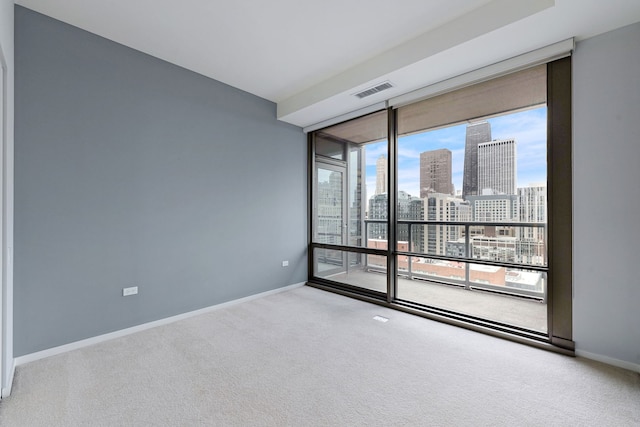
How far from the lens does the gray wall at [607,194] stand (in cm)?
219

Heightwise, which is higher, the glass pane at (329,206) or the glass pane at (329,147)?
the glass pane at (329,147)

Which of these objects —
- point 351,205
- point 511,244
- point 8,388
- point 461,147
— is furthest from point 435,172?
point 8,388

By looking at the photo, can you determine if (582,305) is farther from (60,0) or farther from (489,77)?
(60,0)

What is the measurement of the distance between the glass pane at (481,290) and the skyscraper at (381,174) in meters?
1.04

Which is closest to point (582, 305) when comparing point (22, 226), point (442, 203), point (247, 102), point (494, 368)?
point (494, 368)

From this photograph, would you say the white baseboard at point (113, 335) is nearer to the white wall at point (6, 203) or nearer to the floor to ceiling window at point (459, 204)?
the white wall at point (6, 203)

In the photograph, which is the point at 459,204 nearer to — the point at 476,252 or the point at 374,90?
the point at 476,252

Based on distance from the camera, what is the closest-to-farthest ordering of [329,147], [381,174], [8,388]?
[8,388], [381,174], [329,147]

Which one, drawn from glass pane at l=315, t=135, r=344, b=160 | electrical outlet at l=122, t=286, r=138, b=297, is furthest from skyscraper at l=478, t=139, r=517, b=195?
electrical outlet at l=122, t=286, r=138, b=297

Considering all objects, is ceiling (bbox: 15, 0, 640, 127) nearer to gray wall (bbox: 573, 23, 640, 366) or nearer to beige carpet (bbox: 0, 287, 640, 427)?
gray wall (bbox: 573, 23, 640, 366)

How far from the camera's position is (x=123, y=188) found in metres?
2.83

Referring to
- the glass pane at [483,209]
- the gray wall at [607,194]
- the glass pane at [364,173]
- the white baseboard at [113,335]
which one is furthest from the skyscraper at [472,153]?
the white baseboard at [113,335]

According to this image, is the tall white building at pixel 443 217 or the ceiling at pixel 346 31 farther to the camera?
the tall white building at pixel 443 217

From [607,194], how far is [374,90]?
7.70 feet
